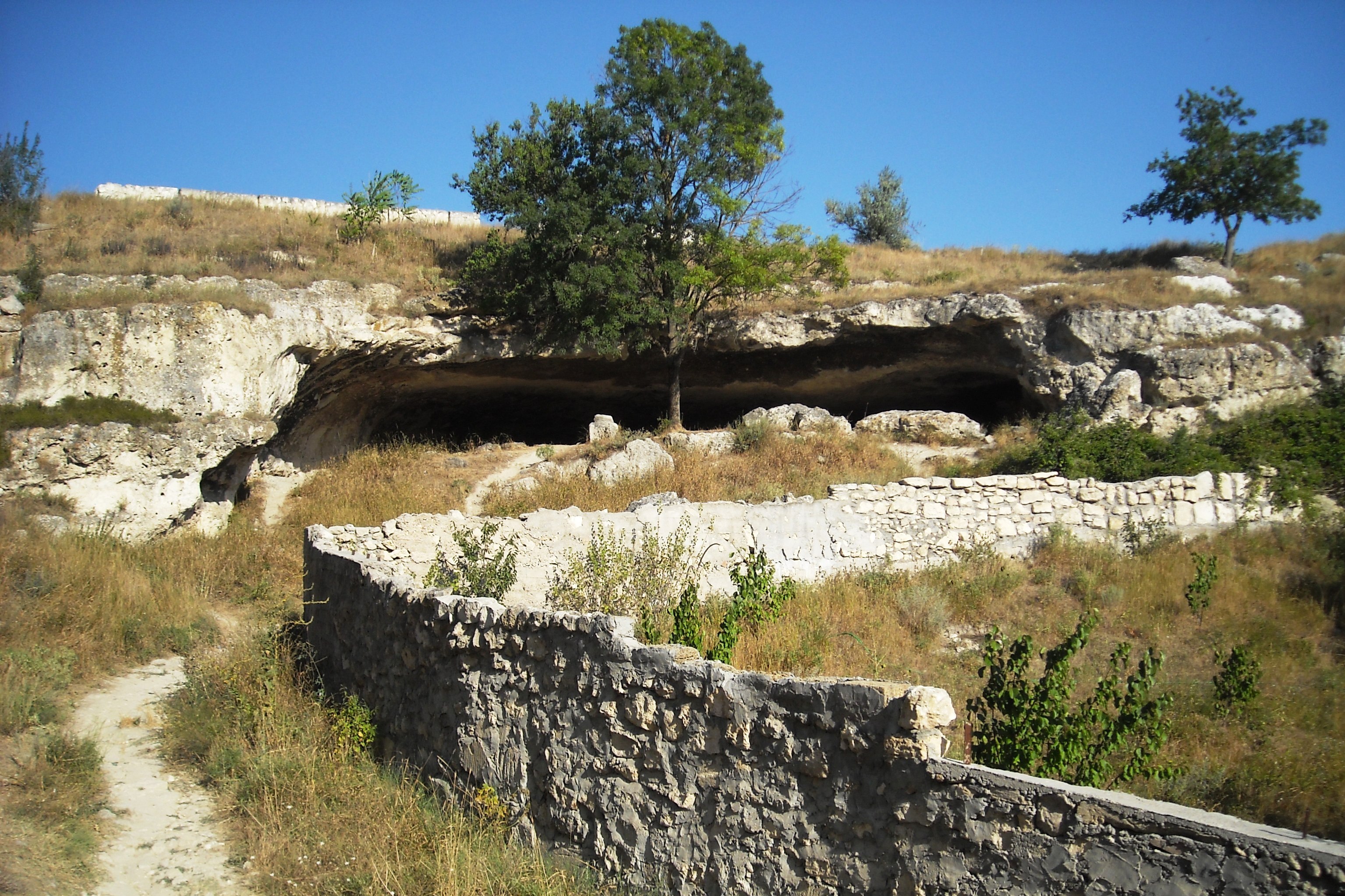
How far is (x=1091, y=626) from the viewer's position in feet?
16.6

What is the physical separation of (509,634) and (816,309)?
1365 centimetres

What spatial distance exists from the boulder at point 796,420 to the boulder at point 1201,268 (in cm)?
784

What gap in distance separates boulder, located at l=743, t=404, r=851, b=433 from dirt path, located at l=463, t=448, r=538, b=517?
4.02 metres

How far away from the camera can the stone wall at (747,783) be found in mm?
3078

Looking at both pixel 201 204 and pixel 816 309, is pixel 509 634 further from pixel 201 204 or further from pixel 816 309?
pixel 201 204

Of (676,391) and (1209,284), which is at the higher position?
(1209,284)

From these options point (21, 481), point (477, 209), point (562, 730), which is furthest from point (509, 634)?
point (477, 209)

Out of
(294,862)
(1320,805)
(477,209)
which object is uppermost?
(477,209)

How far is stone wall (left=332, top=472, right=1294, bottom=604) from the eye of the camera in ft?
33.4

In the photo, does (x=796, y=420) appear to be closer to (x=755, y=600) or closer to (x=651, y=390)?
(x=651, y=390)

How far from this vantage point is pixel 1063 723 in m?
4.81

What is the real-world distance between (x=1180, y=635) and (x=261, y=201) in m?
23.7

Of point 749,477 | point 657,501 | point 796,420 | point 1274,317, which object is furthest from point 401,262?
point 1274,317

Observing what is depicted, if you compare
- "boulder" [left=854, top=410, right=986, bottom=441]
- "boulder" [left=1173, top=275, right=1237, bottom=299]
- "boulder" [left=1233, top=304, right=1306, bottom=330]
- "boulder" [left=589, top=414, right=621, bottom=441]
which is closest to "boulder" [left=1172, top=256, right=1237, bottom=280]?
"boulder" [left=1173, top=275, right=1237, bottom=299]
